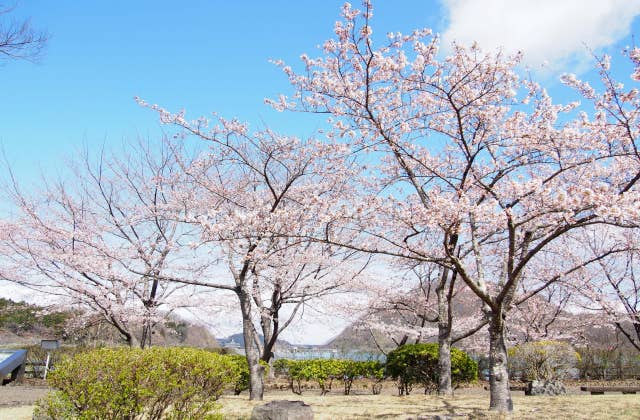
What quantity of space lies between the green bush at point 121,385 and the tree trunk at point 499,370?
4.94m

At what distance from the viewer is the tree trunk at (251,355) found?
1025 centimetres

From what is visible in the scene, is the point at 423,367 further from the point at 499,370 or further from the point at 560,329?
the point at 560,329

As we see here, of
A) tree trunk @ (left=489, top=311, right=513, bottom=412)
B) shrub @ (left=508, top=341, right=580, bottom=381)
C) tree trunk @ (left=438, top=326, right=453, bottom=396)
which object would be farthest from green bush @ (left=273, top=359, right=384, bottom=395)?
tree trunk @ (left=489, top=311, right=513, bottom=412)

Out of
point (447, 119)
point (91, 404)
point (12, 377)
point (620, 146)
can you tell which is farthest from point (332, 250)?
point (12, 377)

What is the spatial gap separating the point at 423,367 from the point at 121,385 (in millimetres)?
9543

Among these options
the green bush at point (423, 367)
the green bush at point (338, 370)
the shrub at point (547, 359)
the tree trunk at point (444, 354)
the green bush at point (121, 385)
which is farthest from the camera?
the green bush at point (338, 370)

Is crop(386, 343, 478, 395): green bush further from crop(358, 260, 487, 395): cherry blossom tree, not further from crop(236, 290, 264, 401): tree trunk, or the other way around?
crop(236, 290, 264, 401): tree trunk

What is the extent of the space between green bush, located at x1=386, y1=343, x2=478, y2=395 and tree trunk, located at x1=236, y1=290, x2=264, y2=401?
4.40m

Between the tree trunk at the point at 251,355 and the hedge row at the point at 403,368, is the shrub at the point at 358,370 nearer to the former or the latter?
the hedge row at the point at 403,368

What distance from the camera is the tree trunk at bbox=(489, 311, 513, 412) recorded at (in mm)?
7555

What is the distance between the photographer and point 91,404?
500 centimetres

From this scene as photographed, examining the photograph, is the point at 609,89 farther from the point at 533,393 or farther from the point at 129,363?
the point at 533,393

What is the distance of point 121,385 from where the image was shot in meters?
5.09

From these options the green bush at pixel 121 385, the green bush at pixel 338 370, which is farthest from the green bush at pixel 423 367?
the green bush at pixel 121 385
